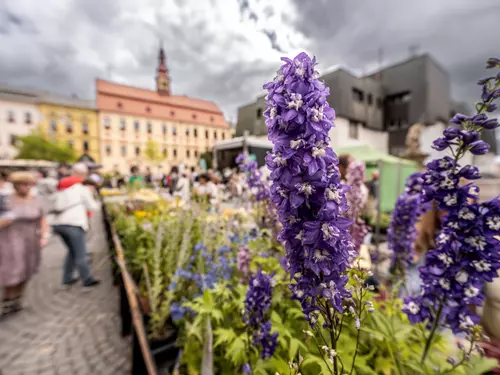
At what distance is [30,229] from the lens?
12.6 feet

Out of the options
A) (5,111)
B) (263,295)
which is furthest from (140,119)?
(263,295)

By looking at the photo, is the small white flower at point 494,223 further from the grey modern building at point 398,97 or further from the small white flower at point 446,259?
the grey modern building at point 398,97

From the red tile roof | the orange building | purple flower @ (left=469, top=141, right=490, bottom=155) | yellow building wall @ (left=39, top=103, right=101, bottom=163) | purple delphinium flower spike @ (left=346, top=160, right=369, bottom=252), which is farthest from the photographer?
the red tile roof

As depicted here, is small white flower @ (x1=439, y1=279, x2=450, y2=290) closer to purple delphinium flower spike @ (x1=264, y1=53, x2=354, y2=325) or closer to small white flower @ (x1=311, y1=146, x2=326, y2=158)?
purple delphinium flower spike @ (x1=264, y1=53, x2=354, y2=325)

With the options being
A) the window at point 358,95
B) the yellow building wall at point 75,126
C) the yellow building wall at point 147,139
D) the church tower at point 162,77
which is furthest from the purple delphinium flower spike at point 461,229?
the church tower at point 162,77

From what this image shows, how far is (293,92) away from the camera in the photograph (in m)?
0.79

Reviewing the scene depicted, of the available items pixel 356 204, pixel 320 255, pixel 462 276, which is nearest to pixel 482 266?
pixel 462 276

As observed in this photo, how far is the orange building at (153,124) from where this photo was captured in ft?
139

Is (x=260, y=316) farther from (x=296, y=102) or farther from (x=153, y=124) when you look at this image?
(x=153, y=124)

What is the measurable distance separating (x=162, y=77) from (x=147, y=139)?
16378 millimetres

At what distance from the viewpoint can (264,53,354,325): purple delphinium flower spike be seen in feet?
2.46

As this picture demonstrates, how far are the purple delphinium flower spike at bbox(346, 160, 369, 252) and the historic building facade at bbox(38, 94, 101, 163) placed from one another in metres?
48.1

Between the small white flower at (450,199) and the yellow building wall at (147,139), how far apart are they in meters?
40.5

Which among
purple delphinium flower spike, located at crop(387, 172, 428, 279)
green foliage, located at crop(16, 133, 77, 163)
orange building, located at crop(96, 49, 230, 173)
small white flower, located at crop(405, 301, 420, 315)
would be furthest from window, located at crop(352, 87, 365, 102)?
green foliage, located at crop(16, 133, 77, 163)
